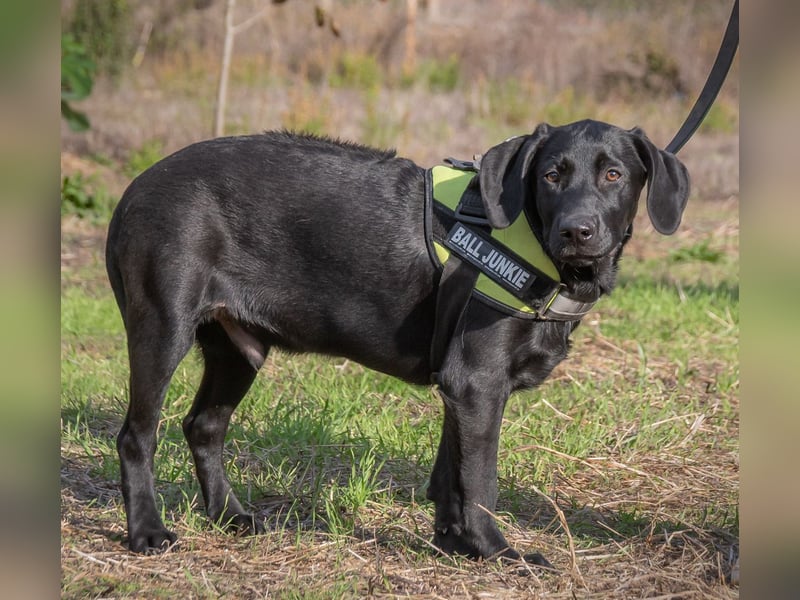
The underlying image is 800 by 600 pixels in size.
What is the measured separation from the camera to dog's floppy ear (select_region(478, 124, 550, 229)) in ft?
11.2

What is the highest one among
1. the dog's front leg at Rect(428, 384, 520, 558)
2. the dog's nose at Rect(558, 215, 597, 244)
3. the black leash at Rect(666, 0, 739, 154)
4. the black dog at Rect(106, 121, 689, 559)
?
the black leash at Rect(666, 0, 739, 154)

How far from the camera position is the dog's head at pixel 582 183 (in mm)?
3326

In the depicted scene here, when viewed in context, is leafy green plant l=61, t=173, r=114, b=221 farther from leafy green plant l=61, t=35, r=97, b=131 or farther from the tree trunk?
the tree trunk

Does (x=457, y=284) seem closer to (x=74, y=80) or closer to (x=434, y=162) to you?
(x=74, y=80)

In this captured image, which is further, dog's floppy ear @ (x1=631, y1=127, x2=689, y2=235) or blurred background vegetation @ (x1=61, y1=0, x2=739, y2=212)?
blurred background vegetation @ (x1=61, y1=0, x2=739, y2=212)

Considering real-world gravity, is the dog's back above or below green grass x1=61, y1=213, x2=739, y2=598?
above

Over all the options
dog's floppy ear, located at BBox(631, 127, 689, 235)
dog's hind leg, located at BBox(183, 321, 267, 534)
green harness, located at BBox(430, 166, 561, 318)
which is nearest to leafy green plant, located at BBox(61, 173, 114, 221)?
dog's hind leg, located at BBox(183, 321, 267, 534)

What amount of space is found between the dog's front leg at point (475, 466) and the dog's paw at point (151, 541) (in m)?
1.02

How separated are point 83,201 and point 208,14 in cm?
768

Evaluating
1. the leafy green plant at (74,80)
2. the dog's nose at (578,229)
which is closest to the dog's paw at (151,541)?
the dog's nose at (578,229)
